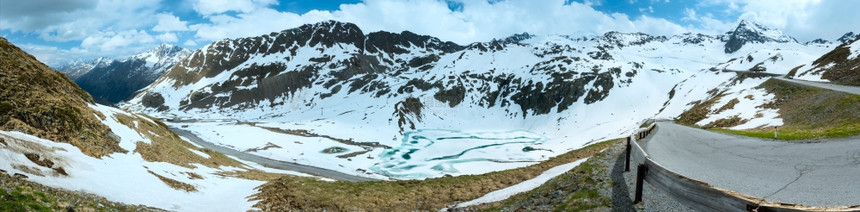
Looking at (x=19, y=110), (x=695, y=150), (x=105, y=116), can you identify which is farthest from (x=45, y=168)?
(x=695, y=150)

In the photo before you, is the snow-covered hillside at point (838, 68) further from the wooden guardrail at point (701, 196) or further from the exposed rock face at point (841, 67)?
the wooden guardrail at point (701, 196)

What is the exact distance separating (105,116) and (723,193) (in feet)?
151

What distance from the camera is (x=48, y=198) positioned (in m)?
13.0

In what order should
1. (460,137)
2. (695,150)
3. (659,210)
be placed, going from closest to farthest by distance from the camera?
(659,210) → (695,150) → (460,137)

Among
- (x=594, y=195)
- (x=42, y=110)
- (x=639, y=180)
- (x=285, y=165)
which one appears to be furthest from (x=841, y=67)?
(x=285, y=165)

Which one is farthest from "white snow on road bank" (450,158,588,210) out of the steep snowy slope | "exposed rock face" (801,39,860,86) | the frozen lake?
the frozen lake

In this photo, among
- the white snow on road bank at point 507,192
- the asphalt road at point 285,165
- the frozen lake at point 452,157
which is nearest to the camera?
the white snow on road bank at point 507,192

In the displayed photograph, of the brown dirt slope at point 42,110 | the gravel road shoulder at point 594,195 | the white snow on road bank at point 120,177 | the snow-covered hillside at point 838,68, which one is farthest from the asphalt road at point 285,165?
the snow-covered hillside at point 838,68

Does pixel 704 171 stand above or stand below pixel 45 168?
above

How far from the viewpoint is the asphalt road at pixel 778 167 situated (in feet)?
35.4

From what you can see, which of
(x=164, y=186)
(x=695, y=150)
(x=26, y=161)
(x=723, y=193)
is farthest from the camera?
(x=164, y=186)

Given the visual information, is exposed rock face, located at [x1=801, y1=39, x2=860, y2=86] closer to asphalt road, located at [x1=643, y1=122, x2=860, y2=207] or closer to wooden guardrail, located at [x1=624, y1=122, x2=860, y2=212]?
asphalt road, located at [x1=643, y1=122, x2=860, y2=207]

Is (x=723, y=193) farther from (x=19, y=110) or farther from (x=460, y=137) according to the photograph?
(x=460, y=137)

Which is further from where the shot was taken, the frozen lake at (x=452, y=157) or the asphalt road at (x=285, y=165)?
the frozen lake at (x=452, y=157)
